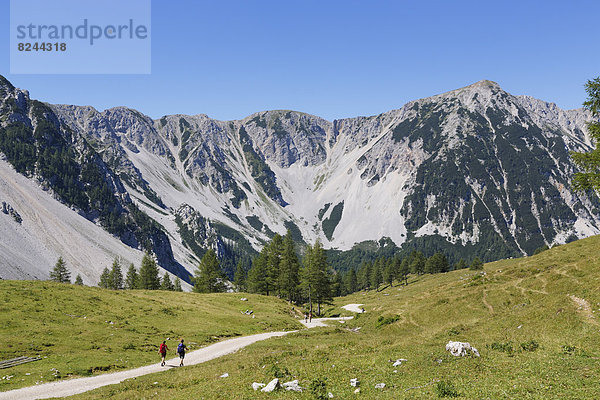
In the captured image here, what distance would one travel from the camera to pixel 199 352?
1524 inches

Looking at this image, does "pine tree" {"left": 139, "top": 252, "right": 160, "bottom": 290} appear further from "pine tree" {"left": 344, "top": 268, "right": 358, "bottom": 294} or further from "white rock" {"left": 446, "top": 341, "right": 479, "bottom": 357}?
"white rock" {"left": 446, "top": 341, "right": 479, "bottom": 357}

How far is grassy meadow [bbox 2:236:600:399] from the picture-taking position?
15.6m

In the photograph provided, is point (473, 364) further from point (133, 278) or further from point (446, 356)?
point (133, 278)

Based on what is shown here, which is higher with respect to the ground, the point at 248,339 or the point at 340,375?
the point at 340,375

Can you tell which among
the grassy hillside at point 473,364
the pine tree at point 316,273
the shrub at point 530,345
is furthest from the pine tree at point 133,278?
the shrub at point 530,345

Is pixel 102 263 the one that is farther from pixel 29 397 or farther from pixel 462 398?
pixel 462 398

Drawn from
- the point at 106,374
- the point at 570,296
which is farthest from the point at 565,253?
the point at 106,374

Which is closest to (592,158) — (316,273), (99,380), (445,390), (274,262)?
(445,390)

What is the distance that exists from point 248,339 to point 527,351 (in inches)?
1287

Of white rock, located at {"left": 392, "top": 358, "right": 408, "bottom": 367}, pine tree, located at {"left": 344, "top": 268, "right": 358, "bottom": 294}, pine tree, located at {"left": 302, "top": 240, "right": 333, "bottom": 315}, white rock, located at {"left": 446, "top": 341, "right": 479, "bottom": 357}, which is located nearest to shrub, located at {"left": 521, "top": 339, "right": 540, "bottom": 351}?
white rock, located at {"left": 446, "top": 341, "right": 479, "bottom": 357}

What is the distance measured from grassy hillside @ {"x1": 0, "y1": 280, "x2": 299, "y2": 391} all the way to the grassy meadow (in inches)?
17.1

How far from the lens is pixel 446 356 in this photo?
2055cm

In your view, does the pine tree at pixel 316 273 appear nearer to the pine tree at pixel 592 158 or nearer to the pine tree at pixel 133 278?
the pine tree at pixel 592 158

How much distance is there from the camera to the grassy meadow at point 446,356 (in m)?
15.6
